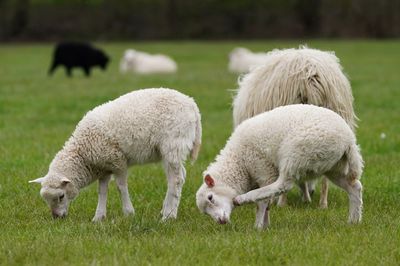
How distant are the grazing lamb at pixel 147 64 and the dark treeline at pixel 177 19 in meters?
24.7

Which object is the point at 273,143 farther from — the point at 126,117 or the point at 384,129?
the point at 384,129

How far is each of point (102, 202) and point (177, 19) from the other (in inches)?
1835

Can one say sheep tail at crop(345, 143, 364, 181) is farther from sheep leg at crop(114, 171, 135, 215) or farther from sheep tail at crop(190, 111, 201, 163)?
sheep leg at crop(114, 171, 135, 215)

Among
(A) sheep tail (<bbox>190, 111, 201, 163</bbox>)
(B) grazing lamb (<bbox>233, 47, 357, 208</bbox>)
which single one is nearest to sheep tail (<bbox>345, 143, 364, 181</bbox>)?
(B) grazing lamb (<bbox>233, 47, 357, 208</bbox>)

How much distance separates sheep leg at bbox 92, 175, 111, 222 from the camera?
6995 millimetres

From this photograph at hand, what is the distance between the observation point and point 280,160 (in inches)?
248

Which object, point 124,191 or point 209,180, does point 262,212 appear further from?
point 124,191

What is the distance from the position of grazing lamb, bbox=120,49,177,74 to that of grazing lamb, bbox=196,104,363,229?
63.7 feet

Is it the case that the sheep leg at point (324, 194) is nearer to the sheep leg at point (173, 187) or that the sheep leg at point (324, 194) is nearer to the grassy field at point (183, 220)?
the grassy field at point (183, 220)

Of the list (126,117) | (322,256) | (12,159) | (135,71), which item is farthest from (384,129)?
(135,71)

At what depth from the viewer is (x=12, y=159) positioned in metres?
9.95

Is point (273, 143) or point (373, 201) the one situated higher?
point (273, 143)

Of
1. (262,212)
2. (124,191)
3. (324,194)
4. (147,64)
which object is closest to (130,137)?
(124,191)

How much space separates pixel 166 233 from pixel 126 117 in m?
1.28
